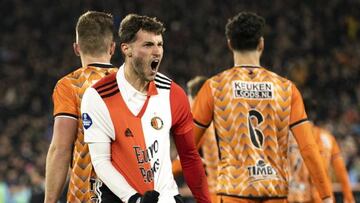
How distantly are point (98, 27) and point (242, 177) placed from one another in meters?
1.60

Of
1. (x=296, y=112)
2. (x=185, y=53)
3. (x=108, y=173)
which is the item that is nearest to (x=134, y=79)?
(x=108, y=173)

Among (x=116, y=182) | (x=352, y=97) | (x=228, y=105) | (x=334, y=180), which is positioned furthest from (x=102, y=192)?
(x=352, y=97)

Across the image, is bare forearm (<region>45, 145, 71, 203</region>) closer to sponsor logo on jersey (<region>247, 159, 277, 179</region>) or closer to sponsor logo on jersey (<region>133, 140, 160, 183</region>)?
sponsor logo on jersey (<region>133, 140, 160, 183</region>)

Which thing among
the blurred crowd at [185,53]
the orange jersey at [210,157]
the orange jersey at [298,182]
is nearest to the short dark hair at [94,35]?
the orange jersey at [210,157]

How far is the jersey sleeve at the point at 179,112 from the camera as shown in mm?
5203

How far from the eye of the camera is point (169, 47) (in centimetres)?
2430

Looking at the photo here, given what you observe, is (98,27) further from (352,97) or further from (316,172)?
(352,97)

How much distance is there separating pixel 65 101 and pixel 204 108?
133 cm

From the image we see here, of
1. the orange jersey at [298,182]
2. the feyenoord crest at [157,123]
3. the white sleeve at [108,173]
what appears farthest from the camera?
the orange jersey at [298,182]

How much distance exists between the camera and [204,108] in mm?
6652

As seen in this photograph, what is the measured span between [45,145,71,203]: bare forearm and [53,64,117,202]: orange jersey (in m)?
0.12

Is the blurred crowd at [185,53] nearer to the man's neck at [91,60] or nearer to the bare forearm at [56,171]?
the man's neck at [91,60]

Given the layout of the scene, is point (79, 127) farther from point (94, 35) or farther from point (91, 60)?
point (94, 35)

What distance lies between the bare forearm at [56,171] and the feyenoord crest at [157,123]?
86cm
